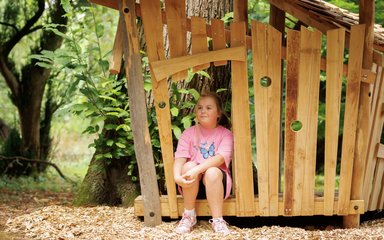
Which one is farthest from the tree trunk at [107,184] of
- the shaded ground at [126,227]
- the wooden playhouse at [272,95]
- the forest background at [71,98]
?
the wooden playhouse at [272,95]

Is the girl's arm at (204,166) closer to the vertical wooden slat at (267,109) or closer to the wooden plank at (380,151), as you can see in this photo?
the vertical wooden slat at (267,109)

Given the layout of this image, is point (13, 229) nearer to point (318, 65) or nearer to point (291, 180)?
point (291, 180)

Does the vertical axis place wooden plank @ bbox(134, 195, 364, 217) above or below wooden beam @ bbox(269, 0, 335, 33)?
below

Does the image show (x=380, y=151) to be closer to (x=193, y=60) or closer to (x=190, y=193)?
(x=190, y=193)

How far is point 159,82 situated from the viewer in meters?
4.68

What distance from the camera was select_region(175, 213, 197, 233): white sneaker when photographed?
15.3 ft

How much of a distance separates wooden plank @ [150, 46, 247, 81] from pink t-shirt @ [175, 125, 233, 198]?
2.00 feet

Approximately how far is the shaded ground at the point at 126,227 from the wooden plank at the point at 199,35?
53.2 inches

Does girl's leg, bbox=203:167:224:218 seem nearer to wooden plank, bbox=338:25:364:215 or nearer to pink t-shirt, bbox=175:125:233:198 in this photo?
pink t-shirt, bbox=175:125:233:198

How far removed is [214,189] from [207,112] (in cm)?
66

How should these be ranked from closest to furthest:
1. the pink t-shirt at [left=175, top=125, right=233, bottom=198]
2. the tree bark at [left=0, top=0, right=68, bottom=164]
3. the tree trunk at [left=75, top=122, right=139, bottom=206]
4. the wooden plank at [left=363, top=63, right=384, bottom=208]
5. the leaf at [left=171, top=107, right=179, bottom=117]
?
the pink t-shirt at [left=175, top=125, right=233, bottom=198]
the wooden plank at [left=363, top=63, right=384, bottom=208]
the leaf at [left=171, top=107, right=179, bottom=117]
the tree trunk at [left=75, top=122, right=139, bottom=206]
the tree bark at [left=0, top=0, right=68, bottom=164]

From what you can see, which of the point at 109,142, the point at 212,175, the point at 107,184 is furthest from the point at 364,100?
the point at 107,184

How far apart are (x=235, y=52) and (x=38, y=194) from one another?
440 centimetres

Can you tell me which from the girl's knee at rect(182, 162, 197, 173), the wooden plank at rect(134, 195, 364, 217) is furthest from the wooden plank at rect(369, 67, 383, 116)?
the girl's knee at rect(182, 162, 197, 173)
